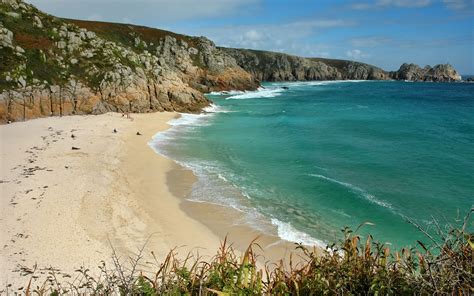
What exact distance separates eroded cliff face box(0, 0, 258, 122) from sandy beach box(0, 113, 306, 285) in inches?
435

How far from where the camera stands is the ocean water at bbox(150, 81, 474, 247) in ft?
55.8

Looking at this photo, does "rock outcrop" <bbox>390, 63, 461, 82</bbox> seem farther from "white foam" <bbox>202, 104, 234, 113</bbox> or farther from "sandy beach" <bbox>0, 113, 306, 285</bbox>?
"sandy beach" <bbox>0, 113, 306, 285</bbox>

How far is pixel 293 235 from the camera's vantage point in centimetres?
1513

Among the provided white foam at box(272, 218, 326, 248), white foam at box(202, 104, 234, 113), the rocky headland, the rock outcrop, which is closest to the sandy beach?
white foam at box(272, 218, 326, 248)

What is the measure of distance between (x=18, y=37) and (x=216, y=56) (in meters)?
45.7

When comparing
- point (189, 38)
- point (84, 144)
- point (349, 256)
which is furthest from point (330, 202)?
point (189, 38)

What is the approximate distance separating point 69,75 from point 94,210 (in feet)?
99.3

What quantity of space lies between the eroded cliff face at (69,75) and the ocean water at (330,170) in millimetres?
6254

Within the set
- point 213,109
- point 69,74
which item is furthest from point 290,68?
point 69,74

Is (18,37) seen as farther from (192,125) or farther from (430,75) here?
(430,75)

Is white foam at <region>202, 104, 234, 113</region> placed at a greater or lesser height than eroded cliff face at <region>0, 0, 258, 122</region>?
lesser

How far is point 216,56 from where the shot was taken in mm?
82938

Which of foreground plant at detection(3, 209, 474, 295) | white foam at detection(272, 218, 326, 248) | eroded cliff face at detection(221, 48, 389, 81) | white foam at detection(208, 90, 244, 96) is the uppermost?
eroded cliff face at detection(221, 48, 389, 81)

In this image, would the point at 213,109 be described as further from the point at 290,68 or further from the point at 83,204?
the point at 290,68
